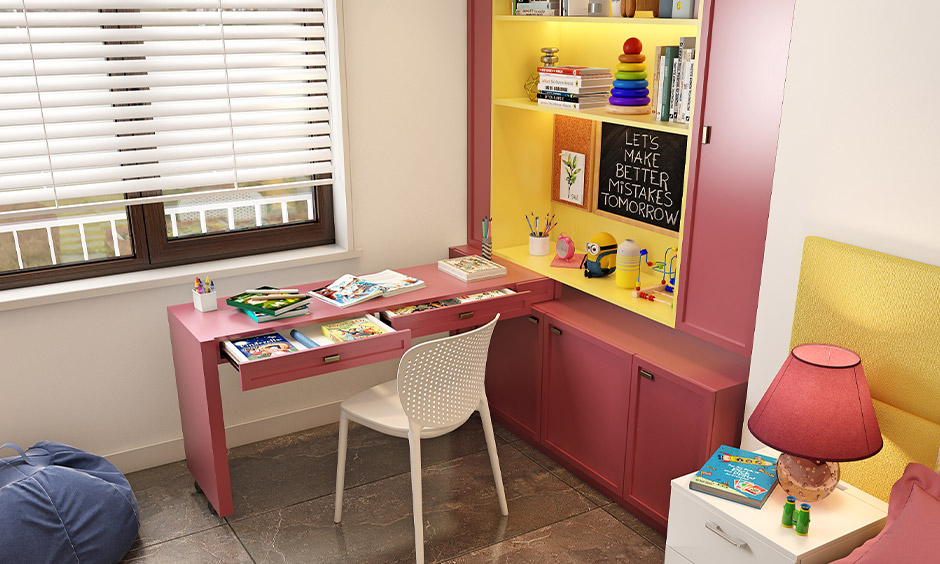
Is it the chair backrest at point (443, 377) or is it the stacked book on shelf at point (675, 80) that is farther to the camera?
the stacked book on shelf at point (675, 80)

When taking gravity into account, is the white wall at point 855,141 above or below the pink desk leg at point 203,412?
above

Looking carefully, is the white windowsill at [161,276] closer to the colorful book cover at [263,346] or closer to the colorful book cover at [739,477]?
the colorful book cover at [263,346]

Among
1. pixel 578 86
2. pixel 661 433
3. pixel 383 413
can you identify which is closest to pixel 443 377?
pixel 383 413

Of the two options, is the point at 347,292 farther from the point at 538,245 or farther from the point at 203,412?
the point at 538,245

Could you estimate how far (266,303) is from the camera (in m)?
2.83

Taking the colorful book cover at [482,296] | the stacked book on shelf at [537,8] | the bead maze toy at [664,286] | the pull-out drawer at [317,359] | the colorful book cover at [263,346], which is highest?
the stacked book on shelf at [537,8]

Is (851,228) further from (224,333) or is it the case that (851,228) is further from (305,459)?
(305,459)

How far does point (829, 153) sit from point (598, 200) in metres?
1.35

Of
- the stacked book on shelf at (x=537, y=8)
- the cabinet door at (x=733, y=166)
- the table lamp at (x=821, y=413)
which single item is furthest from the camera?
the stacked book on shelf at (x=537, y=8)

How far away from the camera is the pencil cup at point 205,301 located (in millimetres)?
2916

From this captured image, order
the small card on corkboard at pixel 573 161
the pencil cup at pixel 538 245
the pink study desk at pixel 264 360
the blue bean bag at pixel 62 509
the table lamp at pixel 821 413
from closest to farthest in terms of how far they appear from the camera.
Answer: the table lamp at pixel 821 413 < the blue bean bag at pixel 62 509 < the pink study desk at pixel 264 360 < the small card on corkboard at pixel 573 161 < the pencil cup at pixel 538 245

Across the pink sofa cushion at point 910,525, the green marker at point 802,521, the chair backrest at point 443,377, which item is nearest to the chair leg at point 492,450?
the chair backrest at point 443,377

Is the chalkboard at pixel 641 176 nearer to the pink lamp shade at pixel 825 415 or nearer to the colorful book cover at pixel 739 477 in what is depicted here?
the colorful book cover at pixel 739 477

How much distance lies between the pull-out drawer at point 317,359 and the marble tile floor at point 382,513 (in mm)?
607
